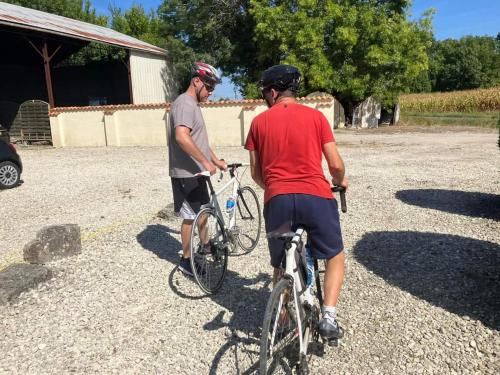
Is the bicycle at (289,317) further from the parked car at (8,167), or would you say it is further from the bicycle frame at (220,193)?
the parked car at (8,167)

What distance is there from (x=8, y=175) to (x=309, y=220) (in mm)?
8491

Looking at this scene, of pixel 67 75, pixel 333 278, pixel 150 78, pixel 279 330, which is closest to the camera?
pixel 279 330

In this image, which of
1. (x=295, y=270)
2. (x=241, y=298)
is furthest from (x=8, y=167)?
(x=295, y=270)

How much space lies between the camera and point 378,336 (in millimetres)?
3086

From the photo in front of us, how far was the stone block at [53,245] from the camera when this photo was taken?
460cm

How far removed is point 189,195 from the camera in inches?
156

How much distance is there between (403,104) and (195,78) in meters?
39.8

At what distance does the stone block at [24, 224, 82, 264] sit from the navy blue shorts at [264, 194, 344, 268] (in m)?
3.04

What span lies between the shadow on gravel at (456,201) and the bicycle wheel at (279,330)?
4.42 metres

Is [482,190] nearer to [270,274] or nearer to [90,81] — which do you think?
Result: [270,274]

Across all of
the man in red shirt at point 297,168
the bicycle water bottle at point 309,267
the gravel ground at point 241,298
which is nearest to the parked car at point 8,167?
the gravel ground at point 241,298

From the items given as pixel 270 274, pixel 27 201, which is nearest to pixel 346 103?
pixel 27 201

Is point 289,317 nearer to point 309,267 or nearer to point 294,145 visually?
point 309,267

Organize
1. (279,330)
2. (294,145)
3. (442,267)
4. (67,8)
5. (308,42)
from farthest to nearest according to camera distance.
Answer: (67,8), (308,42), (442,267), (294,145), (279,330)
